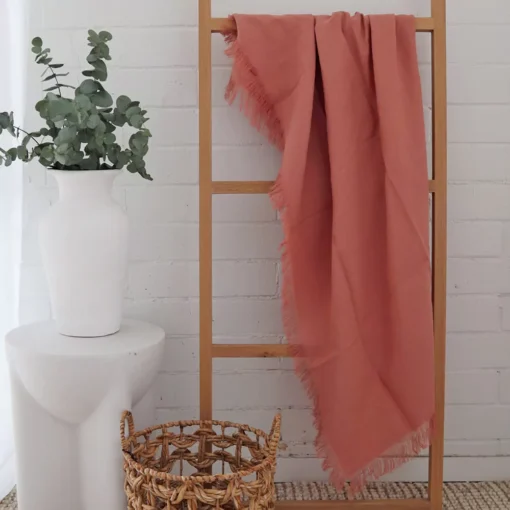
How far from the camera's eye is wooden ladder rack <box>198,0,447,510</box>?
1643mm

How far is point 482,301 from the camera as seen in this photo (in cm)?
185

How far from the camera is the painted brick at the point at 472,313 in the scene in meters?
1.85

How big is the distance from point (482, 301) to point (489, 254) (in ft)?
0.40

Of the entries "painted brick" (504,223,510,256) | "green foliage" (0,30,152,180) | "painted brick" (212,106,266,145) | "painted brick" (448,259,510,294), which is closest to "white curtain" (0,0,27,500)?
"green foliage" (0,30,152,180)

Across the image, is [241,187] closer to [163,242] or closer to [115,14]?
[163,242]

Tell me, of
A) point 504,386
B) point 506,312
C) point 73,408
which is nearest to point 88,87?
point 73,408

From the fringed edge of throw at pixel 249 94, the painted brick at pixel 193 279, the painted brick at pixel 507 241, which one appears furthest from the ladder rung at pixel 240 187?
the painted brick at pixel 507 241

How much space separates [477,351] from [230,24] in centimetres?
102

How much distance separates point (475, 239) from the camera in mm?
1837

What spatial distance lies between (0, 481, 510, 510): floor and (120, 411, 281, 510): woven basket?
13cm

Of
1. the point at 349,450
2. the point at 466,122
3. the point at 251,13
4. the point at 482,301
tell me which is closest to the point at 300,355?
the point at 349,450

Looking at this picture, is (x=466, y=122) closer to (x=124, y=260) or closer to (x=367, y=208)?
(x=367, y=208)

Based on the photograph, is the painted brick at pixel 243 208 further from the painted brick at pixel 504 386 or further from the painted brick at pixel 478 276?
the painted brick at pixel 504 386

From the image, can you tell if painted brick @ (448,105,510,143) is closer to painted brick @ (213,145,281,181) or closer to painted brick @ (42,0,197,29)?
painted brick @ (213,145,281,181)
